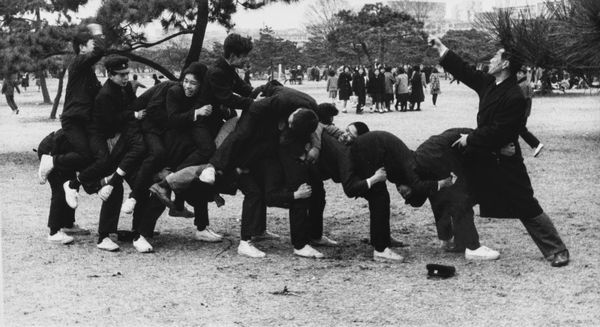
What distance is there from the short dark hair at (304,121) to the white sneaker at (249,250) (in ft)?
3.51

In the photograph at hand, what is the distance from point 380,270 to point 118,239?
2.55m

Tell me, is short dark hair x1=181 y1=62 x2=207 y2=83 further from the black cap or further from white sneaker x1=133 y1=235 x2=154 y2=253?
white sneaker x1=133 y1=235 x2=154 y2=253

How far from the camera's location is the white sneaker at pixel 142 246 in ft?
21.3

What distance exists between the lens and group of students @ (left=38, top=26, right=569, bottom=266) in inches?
236

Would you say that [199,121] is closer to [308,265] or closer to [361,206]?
[308,265]

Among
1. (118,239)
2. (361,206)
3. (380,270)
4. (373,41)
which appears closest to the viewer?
(380,270)

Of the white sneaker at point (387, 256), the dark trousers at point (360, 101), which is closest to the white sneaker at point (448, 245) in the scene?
the white sneaker at point (387, 256)

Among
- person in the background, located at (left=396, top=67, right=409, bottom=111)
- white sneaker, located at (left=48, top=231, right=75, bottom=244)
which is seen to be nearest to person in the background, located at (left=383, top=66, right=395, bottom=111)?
person in the background, located at (left=396, top=67, right=409, bottom=111)

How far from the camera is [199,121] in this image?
6504mm

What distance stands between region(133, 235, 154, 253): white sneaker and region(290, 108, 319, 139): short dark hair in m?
1.64

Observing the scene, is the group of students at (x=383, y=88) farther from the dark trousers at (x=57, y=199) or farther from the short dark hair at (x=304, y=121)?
the short dark hair at (x=304, y=121)

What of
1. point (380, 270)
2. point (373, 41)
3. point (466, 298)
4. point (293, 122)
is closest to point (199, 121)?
point (293, 122)

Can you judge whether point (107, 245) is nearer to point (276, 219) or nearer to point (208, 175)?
point (208, 175)

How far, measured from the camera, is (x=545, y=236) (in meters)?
5.80
